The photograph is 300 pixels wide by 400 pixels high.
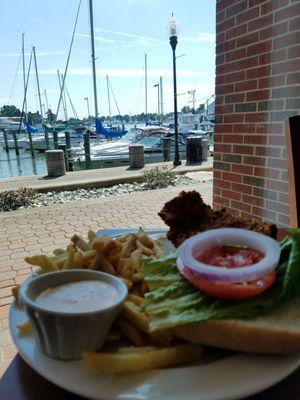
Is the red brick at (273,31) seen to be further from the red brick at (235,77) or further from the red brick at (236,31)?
the red brick at (235,77)

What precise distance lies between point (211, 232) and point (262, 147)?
2119 mm

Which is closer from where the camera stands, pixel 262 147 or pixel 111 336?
pixel 111 336

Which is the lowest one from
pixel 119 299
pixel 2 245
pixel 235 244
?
pixel 2 245

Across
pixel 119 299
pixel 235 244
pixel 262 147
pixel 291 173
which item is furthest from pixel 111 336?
pixel 262 147

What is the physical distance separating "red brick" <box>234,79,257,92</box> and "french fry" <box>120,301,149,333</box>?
98.2 inches

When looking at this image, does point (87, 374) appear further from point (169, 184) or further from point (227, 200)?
point (169, 184)

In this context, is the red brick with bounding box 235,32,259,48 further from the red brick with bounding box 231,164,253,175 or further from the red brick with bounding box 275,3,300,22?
the red brick with bounding box 231,164,253,175

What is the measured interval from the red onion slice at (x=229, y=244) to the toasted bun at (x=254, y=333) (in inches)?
4.8

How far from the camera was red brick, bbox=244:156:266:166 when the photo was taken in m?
2.85

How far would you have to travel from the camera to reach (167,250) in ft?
4.58

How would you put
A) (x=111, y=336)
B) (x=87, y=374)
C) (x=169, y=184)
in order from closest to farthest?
(x=87, y=374), (x=111, y=336), (x=169, y=184)

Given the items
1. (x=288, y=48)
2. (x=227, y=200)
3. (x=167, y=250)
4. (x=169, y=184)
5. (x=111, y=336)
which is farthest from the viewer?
(x=169, y=184)

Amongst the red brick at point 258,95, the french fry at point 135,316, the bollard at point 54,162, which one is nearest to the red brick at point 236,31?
the red brick at point 258,95

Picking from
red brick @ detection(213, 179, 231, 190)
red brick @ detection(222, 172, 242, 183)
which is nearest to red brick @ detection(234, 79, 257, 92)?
red brick @ detection(222, 172, 242, 183)
